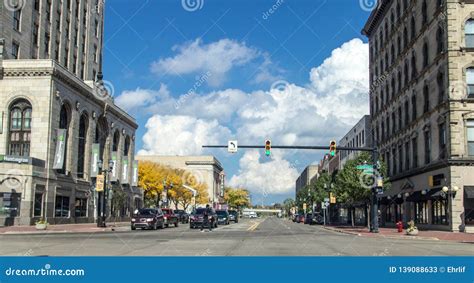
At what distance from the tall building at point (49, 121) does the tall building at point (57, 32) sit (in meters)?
0.11

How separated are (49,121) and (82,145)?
1037cm

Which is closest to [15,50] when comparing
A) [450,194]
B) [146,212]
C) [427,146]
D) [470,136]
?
[146,212]

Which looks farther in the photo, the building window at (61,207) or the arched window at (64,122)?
the arched window at (64,122)

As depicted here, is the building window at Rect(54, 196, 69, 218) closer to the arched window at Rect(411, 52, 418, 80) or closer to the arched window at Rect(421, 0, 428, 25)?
the arched window at Rect(411, 52, 418, 80)

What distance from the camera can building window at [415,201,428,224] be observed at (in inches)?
1809

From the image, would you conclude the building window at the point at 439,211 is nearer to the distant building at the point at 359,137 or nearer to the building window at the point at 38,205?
the distant building at the point at 359,137

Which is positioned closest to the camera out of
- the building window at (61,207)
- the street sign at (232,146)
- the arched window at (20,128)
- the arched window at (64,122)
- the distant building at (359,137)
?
the street sign at (232,146)

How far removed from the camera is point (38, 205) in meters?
48.9

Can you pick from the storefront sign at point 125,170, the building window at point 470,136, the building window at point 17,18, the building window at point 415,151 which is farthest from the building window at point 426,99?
the storefront sign at point 125,170

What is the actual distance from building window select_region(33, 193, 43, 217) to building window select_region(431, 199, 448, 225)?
→ 34.9 m

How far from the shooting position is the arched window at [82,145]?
197ft

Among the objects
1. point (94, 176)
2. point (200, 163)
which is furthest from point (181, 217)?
point (200, 163)

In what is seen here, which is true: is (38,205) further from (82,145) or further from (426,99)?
(426,99)
